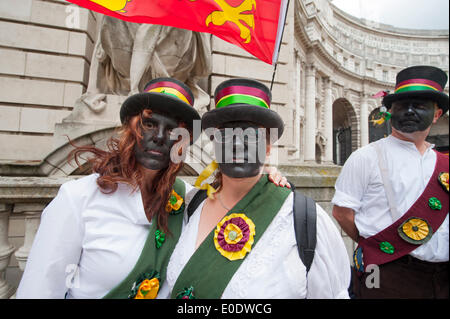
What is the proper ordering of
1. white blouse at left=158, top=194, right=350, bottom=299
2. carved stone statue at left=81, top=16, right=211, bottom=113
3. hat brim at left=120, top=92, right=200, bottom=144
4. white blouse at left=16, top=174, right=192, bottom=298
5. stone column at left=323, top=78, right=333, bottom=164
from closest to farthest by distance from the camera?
white blouse at left=158, top=194, right=350, bottom=299, white blouse at left=16, top=174, right=192, bottom=298, hat brim at left=120, top=92, right=200, bottom=144, carved stone statue at left=81, top=16, right=211, bottom=113, stone column at left=323, top=78, right=333, bottom=164

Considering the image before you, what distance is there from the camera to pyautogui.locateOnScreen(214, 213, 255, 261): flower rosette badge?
1.30 meters

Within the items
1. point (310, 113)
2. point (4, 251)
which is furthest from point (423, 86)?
point (310, 113)

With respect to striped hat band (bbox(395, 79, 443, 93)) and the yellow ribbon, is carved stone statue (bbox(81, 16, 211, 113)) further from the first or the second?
striped hat band (bbox(395, 79, 443, 93))

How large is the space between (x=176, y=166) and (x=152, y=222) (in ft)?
1.38

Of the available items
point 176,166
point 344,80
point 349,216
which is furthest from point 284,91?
point 344,80

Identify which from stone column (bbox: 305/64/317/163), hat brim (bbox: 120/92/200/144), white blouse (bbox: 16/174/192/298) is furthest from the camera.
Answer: stone column (bbox: 305/64/317/163)

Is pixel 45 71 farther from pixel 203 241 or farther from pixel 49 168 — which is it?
pixel 203 241

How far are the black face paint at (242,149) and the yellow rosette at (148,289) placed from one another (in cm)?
79

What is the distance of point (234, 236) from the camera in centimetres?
133

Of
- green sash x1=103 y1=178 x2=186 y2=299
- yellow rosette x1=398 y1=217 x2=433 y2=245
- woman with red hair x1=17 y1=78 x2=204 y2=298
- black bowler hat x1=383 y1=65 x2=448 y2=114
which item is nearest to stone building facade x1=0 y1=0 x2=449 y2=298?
black bowler hat x1=383 y1=65 x2=448 y2=114

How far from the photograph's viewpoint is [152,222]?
1.45 meters

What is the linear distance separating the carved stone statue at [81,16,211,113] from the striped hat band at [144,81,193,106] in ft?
8.51

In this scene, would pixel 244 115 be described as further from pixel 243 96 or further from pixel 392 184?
pixel 392 184

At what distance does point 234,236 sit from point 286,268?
327 millimetres
